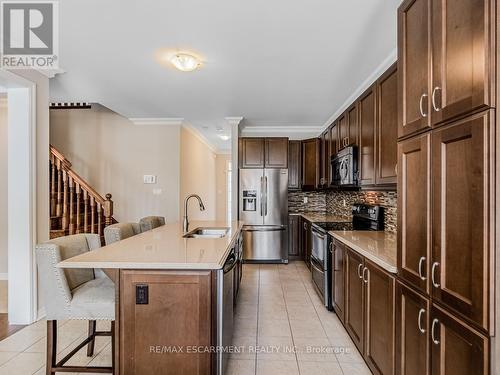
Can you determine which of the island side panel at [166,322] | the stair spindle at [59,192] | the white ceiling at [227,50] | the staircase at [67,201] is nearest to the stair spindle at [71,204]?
the staircase at [67,201]

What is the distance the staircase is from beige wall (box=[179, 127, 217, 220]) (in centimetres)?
152

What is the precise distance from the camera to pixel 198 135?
6.80m

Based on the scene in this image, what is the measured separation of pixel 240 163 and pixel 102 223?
2.37 meters

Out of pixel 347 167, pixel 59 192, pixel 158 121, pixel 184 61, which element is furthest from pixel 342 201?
pixel 59 192

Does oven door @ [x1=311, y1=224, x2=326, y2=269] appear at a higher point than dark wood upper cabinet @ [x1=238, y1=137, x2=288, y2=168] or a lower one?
lower

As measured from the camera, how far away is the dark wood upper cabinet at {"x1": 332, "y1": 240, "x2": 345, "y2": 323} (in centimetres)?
268

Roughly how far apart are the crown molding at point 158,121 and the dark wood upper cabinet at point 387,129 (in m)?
3.59

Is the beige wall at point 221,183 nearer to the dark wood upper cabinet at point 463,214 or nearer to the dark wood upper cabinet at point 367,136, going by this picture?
the dark wood upper cabinet at point 367,136

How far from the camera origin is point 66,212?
4105 mm

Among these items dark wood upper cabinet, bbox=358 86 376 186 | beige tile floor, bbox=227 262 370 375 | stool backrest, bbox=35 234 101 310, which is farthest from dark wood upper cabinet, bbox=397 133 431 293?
stool backrest, bbox=35 234 101 310

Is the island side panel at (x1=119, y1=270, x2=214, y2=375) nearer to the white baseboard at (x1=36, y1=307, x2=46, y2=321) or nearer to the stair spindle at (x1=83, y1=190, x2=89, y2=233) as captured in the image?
the white baseboard at (x1=36, y1=307, x2=46, y2=321)

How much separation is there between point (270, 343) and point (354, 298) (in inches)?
31.0

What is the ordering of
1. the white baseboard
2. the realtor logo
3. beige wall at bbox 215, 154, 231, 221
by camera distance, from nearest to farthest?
the realtor logo, the white baseboard, beige wall at bbox 215, 154, 231, 221

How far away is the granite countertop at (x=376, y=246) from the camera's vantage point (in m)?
1.78
